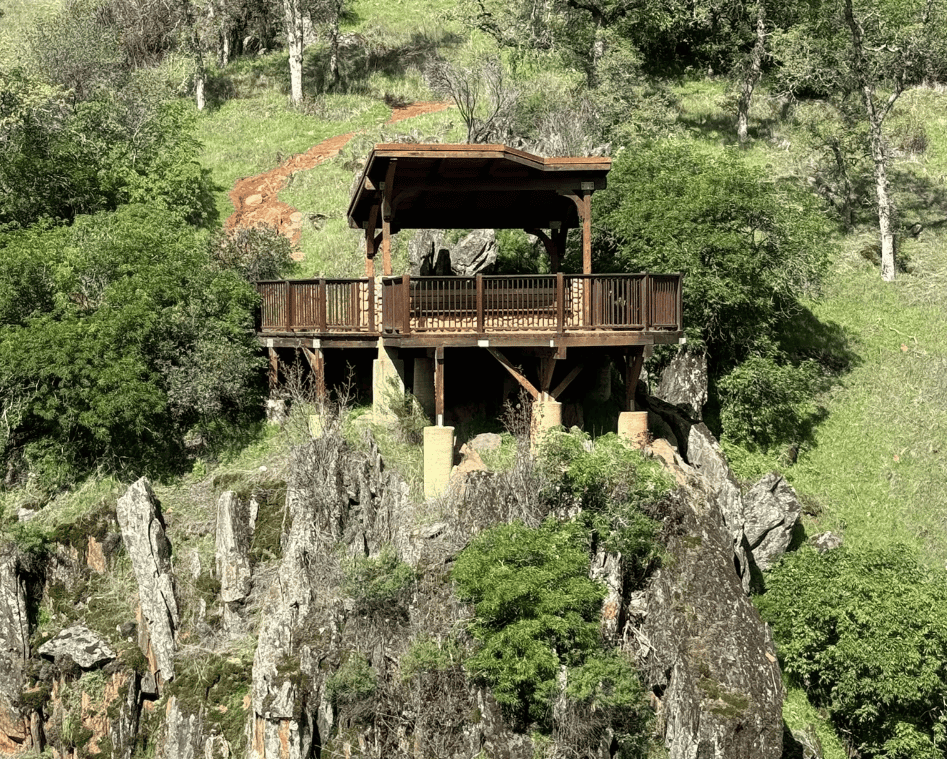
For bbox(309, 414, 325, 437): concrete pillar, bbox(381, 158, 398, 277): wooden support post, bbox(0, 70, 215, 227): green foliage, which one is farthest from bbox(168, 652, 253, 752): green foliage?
bbox(0, 70, 215, 227): green foliage

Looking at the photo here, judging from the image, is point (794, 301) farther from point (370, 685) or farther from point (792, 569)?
point (370, 685)

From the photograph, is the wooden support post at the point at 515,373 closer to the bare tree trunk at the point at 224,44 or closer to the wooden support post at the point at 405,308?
the wooden support post at the point at 405,308

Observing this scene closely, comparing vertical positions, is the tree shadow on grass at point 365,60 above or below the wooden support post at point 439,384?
above

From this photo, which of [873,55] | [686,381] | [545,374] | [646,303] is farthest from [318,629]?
[873,55]

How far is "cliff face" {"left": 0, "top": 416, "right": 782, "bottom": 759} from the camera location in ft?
63.8

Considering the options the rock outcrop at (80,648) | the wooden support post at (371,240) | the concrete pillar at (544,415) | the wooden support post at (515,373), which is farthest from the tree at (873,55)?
the rock outcrop at (80,648)

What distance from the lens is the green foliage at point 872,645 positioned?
2150 centimetres

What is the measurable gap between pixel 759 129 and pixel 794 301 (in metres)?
20.0

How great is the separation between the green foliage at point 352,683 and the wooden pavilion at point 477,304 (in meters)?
5.43

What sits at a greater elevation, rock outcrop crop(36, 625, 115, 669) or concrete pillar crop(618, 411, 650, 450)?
concrete pillar crop(618, 411, 650, 450)

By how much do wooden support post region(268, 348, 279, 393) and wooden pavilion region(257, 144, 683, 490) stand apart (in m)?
0.06

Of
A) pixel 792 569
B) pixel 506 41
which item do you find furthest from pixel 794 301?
pixel 506 41

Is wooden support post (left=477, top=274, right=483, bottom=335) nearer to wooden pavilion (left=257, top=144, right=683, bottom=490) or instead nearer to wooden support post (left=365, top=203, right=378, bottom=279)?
wooden pavilion (left=257, top=144, right=683, bottom=490)

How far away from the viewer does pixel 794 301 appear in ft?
107
